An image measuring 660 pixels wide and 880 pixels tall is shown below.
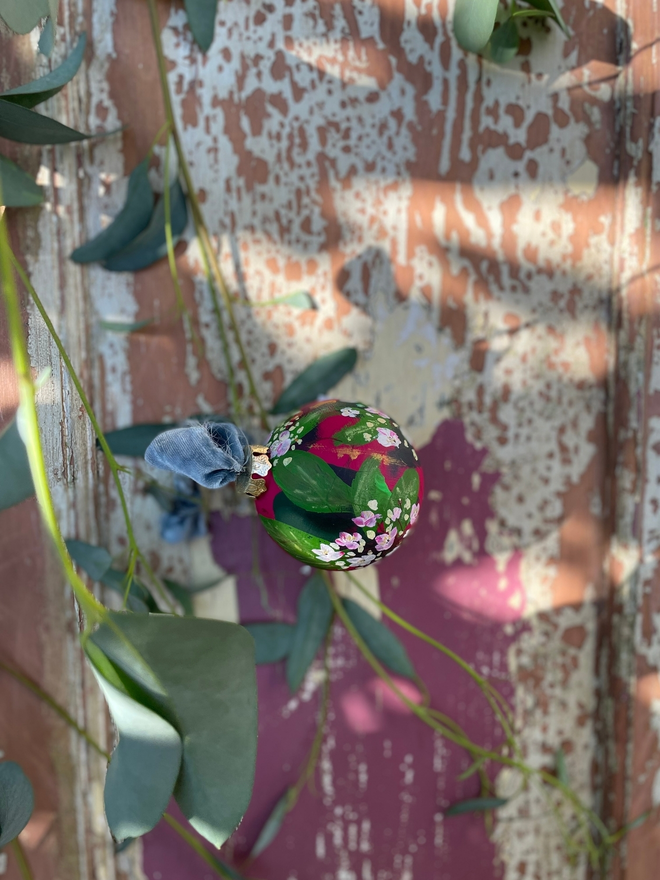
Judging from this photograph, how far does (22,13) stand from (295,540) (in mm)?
361

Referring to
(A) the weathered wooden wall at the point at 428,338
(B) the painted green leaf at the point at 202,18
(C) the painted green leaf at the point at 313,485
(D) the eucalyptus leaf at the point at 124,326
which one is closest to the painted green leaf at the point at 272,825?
(A) the weathered wooden wall at the point at 428,338

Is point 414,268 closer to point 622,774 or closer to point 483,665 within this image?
point 483,665

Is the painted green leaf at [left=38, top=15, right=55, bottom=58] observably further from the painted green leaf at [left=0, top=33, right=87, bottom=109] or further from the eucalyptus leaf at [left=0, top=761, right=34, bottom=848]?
the eucalyptus leaf at [left=0, top=761, right=34, bottom=848]

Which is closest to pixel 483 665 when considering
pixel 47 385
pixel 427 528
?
pixel 427 528

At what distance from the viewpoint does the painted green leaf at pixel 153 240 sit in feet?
1.80

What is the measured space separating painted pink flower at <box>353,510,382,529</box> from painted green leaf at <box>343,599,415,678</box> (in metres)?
0.22

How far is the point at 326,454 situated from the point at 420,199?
31cm

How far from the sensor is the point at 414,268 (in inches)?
22.9

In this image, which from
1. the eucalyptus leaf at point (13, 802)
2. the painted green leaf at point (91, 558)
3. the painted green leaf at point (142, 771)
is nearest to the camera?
the painted green leaf at point (142, 771)

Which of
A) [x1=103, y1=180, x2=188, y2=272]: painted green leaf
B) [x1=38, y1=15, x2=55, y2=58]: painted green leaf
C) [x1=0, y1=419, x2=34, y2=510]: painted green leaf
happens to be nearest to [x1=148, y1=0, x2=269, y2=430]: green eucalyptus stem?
[x1=103, y1=180, x2=188, y2=272]: painted green leaf

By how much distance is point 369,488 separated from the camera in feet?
1.31

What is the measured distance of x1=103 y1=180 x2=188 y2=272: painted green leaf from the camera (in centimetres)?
55

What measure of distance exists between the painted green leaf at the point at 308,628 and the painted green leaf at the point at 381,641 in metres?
0.03

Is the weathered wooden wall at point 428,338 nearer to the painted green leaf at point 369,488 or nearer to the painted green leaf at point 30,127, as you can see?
the painted green leaf at point 30,127
